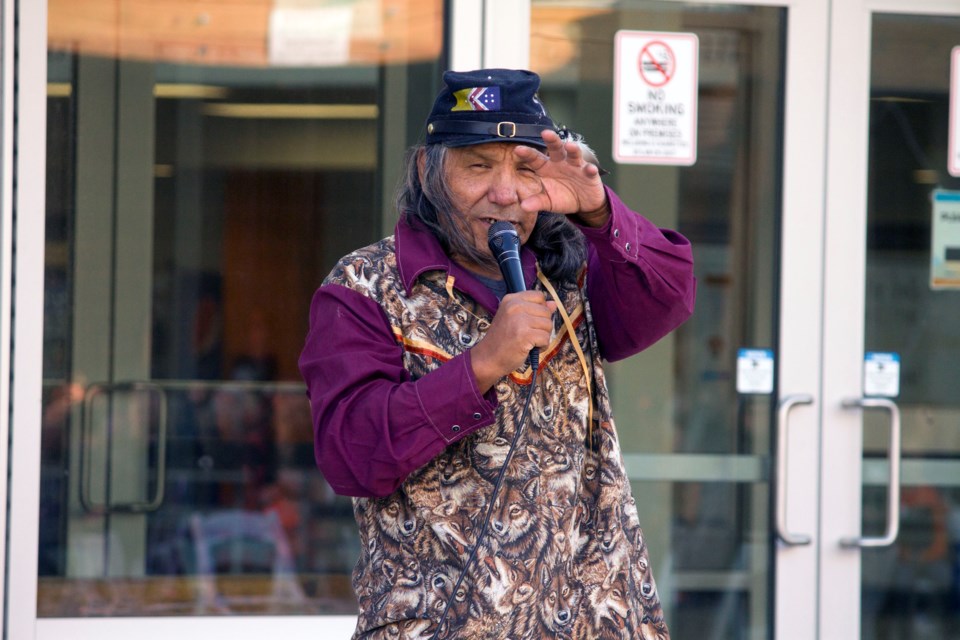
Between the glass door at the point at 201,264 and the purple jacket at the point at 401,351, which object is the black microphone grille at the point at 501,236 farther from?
the glass door at the point at 201,264

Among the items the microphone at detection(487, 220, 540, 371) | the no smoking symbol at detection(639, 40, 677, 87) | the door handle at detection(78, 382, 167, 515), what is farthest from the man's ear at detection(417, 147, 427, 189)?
the door handle at detection(78, 382, 167, 515)

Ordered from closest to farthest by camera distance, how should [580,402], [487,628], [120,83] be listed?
[487,628] → [580,402] → [120,83]

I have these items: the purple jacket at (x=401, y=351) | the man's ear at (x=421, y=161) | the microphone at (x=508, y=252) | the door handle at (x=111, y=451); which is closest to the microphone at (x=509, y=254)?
the microphone at (x=508, y=252)

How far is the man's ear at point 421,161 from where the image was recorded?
2.07 meters

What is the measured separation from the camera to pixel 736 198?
3.81m

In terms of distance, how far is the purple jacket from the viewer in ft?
5.74

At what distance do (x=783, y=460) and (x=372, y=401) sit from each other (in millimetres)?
2264

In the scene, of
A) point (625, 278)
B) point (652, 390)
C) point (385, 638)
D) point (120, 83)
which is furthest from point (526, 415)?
point (120, 83)

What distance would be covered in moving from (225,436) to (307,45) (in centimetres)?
124

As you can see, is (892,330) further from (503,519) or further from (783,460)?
(503,519)

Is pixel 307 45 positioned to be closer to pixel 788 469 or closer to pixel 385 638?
pixel 788 469

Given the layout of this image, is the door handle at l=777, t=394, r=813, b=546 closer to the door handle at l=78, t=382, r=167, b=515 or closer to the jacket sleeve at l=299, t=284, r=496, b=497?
the door handle at l=78, t=382, r=167, b=515

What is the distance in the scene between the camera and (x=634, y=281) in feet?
6.40

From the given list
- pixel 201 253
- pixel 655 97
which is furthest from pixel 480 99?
pixel 201 253
